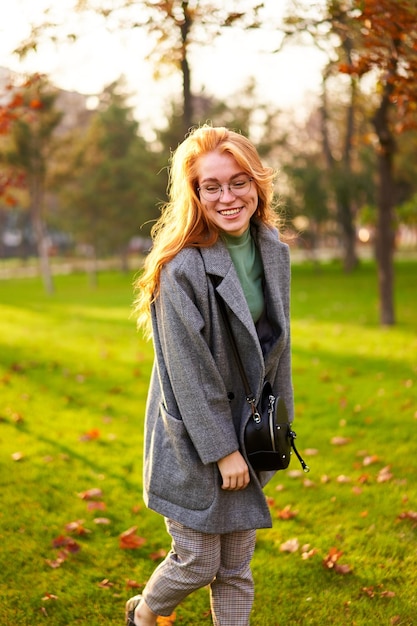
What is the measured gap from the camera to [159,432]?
2.79m

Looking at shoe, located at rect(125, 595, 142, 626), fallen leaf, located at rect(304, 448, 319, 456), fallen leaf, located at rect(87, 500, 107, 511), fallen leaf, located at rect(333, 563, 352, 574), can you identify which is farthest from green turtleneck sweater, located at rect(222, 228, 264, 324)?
fallen leaf, located at rect(304, 448, 319, 456)

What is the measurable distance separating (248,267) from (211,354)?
43cm

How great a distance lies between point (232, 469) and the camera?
8.57 ft

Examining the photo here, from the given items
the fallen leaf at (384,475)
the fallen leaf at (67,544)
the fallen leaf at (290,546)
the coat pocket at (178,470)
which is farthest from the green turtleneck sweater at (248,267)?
the fallen leaf at (384,475)

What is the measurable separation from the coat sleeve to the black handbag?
2.8 inches

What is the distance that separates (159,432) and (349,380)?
236 inches

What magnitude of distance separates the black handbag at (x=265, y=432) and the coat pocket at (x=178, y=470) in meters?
0.18

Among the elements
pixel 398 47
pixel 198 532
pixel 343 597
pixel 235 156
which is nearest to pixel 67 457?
pixel 343 597

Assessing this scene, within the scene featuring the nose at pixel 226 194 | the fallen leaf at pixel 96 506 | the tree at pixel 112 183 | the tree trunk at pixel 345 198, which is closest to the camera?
the nose at pixel 226 194

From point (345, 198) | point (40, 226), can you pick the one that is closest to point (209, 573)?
point (345, 198)

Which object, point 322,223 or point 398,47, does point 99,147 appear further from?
point 398,47

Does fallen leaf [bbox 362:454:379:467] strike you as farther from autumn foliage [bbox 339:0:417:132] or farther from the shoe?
autumn foliage [bbox 339:0:417:132]

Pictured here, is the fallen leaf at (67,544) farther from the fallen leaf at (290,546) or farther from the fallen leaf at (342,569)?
the fallen leaf at (342,569)

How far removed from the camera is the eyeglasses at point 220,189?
2.71 meters
